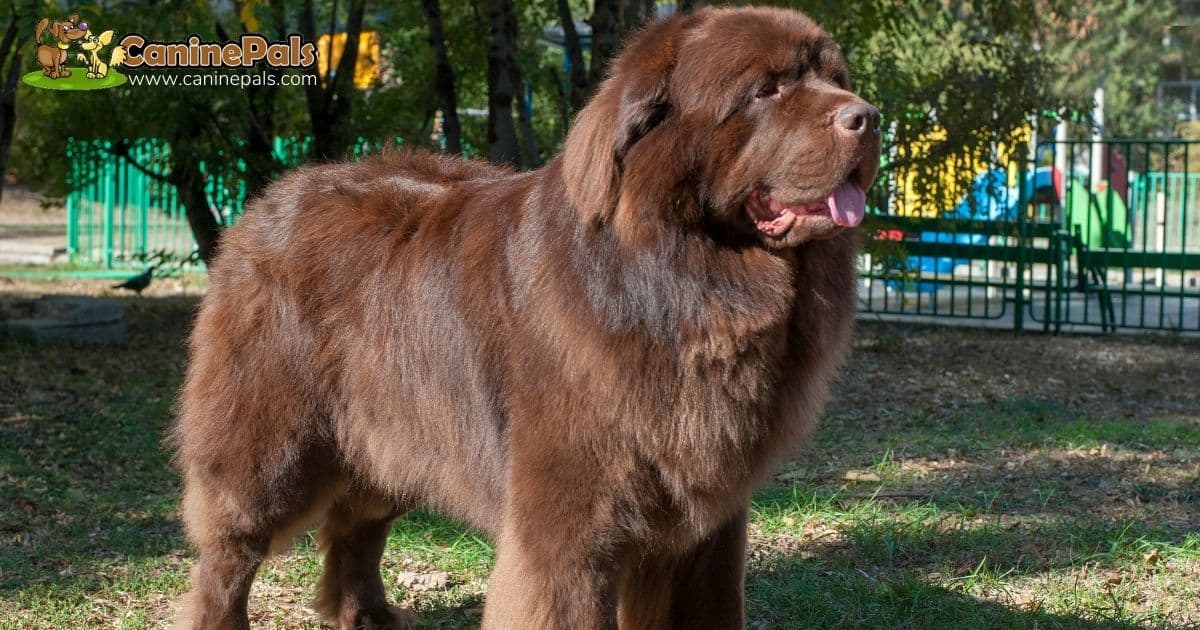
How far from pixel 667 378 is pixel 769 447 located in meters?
0.35

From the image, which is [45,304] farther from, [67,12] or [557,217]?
[557,217]

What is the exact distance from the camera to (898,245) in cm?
1006

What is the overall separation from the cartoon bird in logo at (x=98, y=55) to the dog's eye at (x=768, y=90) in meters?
5.94

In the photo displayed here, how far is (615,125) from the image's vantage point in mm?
2889

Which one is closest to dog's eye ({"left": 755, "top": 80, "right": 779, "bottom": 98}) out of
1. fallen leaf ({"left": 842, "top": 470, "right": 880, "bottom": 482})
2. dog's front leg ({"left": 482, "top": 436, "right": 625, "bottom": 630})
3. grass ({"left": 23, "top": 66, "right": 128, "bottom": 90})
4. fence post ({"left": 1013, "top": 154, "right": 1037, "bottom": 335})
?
dog's front leg ({"left": 482, "top": 436, "right": 625, "bottom": 630})

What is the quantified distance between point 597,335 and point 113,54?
6025 mm

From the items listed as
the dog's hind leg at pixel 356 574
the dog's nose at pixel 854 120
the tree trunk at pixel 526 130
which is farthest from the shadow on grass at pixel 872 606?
the tree trunk at pixel 526 130

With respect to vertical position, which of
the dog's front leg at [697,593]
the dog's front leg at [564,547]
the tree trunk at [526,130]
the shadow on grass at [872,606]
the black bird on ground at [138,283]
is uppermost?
the tree trunk at [526,130]

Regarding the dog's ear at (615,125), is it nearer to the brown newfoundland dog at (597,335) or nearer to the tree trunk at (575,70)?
the brown newfoundland dog at (597,335)

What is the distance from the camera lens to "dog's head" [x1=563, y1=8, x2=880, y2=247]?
2.72m

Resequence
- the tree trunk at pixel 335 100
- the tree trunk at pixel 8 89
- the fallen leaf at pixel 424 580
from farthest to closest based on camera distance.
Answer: the tree trunk at pixel 335 100 < the tree trunk at pixel 8 89 < the fallen leaf at pixel 424 580

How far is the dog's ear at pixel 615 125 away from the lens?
2.86 meters

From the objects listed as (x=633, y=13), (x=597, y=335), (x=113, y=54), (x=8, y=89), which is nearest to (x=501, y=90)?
(x=633, y=13)

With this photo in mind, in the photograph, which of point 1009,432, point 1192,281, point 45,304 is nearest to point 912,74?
point 1009,432
